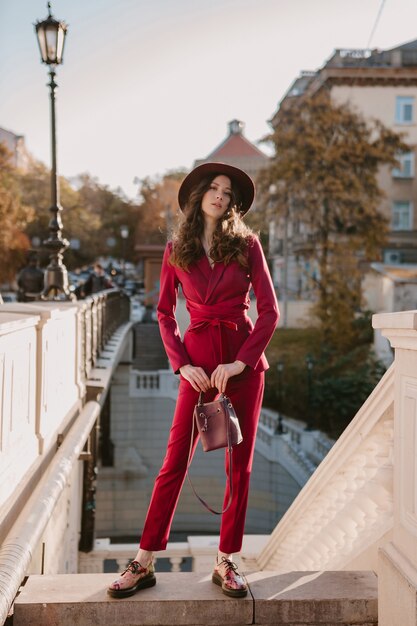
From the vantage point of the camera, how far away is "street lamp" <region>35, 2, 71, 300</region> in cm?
1004

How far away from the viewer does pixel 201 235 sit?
3.88 meters

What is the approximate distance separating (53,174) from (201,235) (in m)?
7.06

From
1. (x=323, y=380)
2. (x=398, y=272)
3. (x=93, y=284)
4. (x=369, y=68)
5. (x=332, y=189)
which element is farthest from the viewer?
(x=369, y=68)

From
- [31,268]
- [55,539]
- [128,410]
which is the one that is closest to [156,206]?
[128,410]

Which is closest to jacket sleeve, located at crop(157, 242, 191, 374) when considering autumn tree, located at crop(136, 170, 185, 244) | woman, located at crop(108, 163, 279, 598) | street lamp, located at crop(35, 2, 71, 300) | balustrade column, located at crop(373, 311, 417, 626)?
woman, located at crop(108, 163, 279, 598)

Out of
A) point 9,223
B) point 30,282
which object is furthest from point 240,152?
point 30,282

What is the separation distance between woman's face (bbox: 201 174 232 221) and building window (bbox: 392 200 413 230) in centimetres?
3607

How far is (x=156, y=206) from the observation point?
58.6 metres

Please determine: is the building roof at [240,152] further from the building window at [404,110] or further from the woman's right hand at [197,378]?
the woman's right hand at [197,378]

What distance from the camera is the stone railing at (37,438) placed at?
12.9 feet

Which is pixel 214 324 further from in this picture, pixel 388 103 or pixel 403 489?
pixel 388 103

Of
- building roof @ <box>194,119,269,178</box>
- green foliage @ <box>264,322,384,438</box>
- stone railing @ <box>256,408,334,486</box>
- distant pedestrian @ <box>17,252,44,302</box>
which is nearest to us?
distant pedestrian @ <box>17,252,44,302</box>

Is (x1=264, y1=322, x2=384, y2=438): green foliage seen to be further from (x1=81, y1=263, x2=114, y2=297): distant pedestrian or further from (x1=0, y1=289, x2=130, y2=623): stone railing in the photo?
(x1=0, y1=289, x2=130, y2=623): stone railing

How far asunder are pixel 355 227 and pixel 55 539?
27298mm
